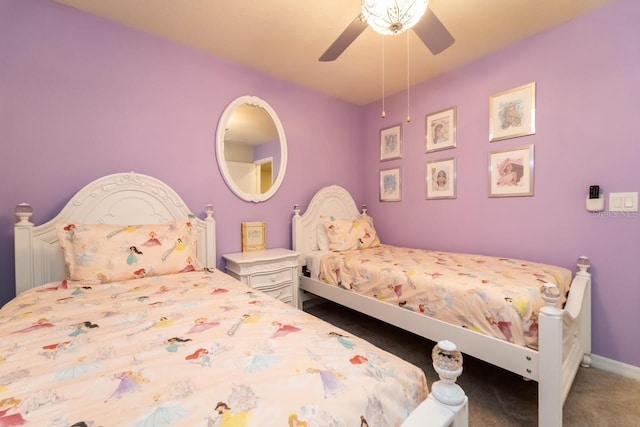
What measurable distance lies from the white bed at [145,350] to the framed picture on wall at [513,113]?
2216 mm

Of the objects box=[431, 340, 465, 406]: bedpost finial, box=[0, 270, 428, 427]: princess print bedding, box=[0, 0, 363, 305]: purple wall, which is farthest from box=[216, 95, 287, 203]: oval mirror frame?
box=[431, 340, 465, 406]: bedpost finial

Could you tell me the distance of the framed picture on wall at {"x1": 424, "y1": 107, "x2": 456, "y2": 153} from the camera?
2600 mm

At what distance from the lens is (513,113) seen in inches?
86.8

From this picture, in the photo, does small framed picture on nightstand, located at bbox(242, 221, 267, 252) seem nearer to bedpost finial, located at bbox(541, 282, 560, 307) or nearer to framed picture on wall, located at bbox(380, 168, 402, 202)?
framed picture on wall, located at bbox(380, 168, 402, 202)

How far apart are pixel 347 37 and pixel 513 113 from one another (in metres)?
1.56

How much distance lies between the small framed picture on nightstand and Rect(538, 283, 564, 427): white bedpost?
2066mm

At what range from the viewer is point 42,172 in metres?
1.70

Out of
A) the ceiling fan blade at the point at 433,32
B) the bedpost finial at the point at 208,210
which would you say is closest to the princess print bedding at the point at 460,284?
the bedpost finial at the point at 208,210

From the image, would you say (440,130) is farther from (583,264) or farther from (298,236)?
(298,236)

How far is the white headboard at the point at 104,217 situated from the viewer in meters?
1.57

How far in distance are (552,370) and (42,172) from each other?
2955 millimetres

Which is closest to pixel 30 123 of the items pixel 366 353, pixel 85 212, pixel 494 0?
pixel 85 212

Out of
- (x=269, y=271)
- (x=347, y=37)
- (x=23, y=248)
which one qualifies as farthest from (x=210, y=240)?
(x=347, y=37)

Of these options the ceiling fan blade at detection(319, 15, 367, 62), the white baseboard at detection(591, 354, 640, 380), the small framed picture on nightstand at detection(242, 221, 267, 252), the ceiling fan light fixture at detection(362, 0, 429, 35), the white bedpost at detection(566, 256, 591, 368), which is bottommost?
the white baseboard at detection(591, 354, 640, 380)
